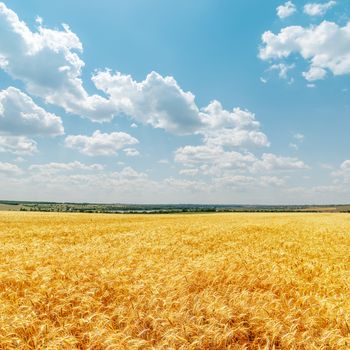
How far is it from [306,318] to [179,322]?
2025 millimetres

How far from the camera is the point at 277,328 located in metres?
4.42

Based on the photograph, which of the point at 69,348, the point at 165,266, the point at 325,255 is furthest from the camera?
Result: the point at 325,255

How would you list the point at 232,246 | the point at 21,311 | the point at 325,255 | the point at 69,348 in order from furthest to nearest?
the point at 232,246 < the point at 325,255 < the point at 21,311 < the point at 69,348

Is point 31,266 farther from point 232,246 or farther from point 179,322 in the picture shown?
point 232,246

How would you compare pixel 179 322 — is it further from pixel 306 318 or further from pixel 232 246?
pixel 232 246

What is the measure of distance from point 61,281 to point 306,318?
14.3 ft

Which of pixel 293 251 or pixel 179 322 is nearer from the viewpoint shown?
pixel 179 322

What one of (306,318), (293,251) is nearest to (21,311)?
(306,318)

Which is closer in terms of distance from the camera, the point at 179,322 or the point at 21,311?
the point at 179,322

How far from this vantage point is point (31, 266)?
776 centimetres

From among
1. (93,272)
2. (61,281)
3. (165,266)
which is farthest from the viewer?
(165,266)

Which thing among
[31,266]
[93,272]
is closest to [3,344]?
[93,272]

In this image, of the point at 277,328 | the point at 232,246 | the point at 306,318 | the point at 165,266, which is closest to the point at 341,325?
the point at 306,318

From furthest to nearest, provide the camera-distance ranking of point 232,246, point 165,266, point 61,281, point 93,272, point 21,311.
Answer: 1. point 232,246
2. point 165,266
3. point 93,272
4. point 61,281
5. point 21,311
